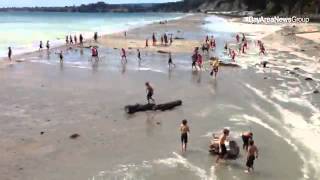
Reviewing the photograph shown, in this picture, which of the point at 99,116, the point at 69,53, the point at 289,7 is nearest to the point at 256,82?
the point at 99,116

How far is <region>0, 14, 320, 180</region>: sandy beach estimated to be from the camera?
680 inches

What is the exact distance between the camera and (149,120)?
78.0 feet

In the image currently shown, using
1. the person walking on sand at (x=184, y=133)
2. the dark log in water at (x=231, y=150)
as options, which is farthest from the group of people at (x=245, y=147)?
the dark log in water at (x=231, y=150)

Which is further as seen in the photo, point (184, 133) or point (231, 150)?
point (184, 133)

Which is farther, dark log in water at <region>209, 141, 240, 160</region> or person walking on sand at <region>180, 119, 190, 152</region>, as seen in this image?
person walking on sand at <region>180, 119, 190, 152</region>

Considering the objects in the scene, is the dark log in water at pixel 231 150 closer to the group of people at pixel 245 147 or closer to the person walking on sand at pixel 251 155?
the group of people at pixel 245 147

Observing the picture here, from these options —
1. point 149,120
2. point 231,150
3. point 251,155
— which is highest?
point 251,155

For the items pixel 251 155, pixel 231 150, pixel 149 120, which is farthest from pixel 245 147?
pixel 149 120

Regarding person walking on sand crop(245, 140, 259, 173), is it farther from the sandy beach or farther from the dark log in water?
the dark log in water

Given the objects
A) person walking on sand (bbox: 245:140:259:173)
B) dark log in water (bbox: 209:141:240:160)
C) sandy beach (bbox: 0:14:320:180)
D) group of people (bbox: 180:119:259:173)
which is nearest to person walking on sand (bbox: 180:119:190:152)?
group of people (bbox: 180:119:259:173)

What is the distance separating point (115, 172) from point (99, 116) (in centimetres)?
799

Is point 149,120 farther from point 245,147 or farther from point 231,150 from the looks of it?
point 231,150

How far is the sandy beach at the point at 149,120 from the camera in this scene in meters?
17.3

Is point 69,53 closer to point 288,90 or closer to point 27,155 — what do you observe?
point 288,90
